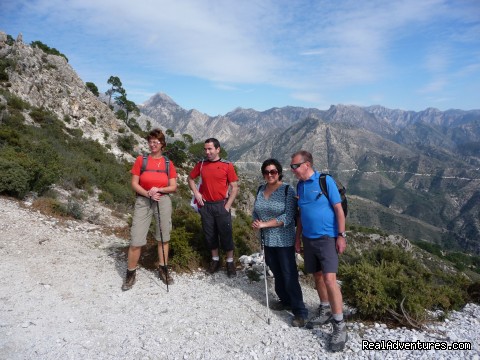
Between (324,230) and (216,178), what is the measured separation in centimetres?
258

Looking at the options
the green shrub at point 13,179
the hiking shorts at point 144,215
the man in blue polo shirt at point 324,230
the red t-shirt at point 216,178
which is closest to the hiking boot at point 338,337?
the man in blue polo shirt at point 324,230

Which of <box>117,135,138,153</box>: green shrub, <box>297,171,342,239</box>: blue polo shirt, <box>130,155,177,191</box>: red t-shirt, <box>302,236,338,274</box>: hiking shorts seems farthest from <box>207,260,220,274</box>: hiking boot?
<box>117,135,138,153</box>: green shrub

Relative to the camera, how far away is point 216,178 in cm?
608

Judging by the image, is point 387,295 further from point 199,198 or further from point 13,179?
point 13,179

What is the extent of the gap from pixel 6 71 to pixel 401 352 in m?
34.5

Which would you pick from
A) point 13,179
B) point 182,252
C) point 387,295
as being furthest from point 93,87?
point 387,295

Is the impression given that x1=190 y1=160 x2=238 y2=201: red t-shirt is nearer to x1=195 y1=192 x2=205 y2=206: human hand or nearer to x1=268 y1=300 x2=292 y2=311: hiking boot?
x1=195 y1=192 x2=205 y2=206: human hand

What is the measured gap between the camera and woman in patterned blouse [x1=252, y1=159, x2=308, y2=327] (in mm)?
4922

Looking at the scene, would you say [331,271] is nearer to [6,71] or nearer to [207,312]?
[207,312]

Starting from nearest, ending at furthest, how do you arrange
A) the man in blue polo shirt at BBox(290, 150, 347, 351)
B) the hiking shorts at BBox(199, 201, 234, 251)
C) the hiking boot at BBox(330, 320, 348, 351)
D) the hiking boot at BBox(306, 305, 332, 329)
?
the hiking boot at BBox(330, 320, 348, 351) → the man in blue polo shirt at BBox(290, 150, 347, 351) → the hiking boot at BBox(306, 305, 332, 329) → the hiking shorts at BBox(199, 201, 234, 251)

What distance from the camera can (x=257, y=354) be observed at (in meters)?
4.20

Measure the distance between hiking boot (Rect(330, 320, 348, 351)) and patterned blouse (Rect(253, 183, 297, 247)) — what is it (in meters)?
1.38

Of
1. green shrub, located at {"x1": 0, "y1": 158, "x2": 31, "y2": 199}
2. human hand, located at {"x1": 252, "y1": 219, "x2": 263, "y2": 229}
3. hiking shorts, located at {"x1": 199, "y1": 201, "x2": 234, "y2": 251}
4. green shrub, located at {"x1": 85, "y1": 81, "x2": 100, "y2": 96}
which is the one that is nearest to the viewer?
human hand, located at {"x1": 252, "y1": 219, "x2": 263, "y2": 229}

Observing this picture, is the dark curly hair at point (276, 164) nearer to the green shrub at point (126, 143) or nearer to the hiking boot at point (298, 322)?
the hiking boot at point (298, 322)
